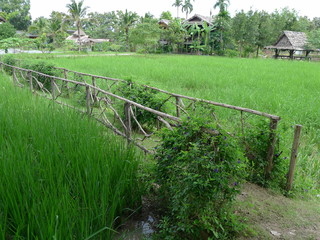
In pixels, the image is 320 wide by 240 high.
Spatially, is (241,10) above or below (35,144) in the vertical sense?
above

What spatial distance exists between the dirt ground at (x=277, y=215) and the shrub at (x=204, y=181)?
224 mm

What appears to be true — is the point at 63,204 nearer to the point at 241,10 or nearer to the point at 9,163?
the point at 9,163

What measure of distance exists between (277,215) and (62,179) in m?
1.73

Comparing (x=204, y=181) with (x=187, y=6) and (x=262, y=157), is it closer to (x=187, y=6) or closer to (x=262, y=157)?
(x=262, y=157)

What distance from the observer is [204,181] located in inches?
63.9

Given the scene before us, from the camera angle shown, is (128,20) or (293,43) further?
(128,20)

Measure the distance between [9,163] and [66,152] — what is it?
0.45 meters

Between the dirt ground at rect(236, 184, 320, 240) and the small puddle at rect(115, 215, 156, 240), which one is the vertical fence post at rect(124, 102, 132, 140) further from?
the dirt ground at rect(236, 184, 320, 240)

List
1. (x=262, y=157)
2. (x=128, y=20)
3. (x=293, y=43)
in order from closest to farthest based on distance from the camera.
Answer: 1. (x=262, y=157)
2. (x=293, y=43)
3. (x=128, y=20)

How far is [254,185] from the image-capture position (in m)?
2.76

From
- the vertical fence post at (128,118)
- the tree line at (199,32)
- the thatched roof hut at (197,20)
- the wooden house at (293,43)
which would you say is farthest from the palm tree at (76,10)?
the vertical fence post at (128,118)

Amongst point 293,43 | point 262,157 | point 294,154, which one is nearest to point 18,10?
point 293,43

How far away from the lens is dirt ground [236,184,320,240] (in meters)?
2.02

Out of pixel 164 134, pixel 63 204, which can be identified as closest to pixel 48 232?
pixel 63 204
